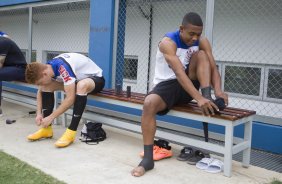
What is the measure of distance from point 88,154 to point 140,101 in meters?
0.74

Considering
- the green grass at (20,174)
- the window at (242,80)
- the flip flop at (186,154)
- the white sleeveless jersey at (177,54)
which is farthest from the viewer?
the window at (242,80)

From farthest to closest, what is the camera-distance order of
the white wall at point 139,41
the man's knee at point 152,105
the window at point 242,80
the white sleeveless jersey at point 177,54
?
the white wall at point 139,41 → the window at point 242,80 → the white sleeveless jersey at point 177,54 → the man's knee at point 152,105

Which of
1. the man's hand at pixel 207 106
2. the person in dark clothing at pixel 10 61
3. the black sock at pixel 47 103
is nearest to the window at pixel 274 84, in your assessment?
the man's hand at pixel 207 106

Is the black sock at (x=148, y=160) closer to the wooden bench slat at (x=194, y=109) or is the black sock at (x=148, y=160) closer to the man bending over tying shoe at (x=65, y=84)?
the wooden bench slat at (x=194, y=109)

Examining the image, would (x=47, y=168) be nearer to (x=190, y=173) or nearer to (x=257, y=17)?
(x=190, y=173)

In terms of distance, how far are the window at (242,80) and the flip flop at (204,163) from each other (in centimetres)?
234

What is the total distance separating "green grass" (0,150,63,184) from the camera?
9.16ft

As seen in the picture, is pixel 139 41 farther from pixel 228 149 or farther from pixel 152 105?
pixel 228 149

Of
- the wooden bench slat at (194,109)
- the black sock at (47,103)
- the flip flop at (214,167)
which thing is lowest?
the flip flop at (214,167)

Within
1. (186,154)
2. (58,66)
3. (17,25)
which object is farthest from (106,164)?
(17,25)

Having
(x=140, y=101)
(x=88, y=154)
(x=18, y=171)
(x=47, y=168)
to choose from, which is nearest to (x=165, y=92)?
(x=140, y=101)

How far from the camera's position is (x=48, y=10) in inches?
334

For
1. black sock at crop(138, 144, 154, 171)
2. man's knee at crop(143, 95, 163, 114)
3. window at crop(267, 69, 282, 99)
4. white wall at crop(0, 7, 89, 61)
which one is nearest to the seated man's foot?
black sock at crop(138, 144, 154, 171)

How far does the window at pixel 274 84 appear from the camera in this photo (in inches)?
198
